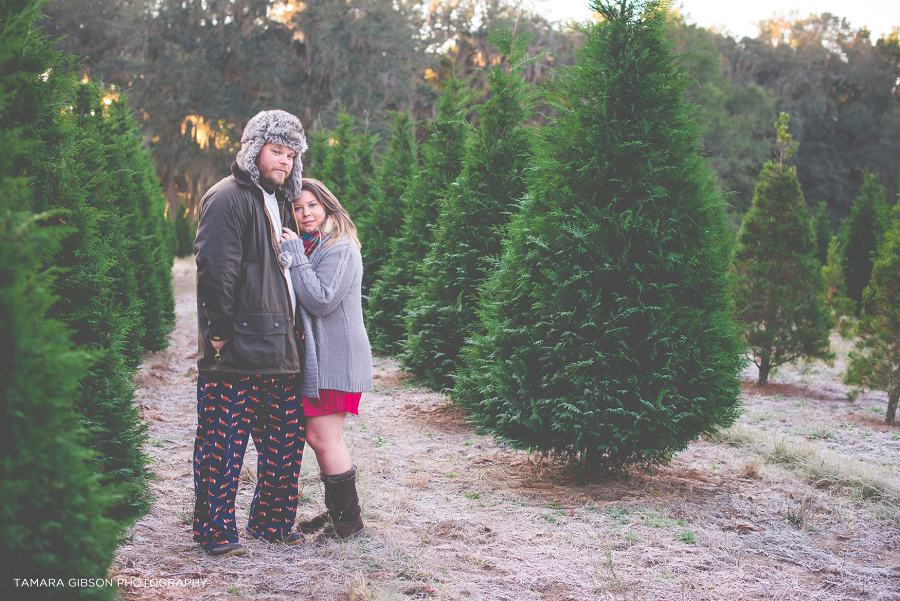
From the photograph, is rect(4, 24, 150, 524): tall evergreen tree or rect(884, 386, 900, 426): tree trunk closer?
rect(4, 24, 150, 524): tall evergreen tree

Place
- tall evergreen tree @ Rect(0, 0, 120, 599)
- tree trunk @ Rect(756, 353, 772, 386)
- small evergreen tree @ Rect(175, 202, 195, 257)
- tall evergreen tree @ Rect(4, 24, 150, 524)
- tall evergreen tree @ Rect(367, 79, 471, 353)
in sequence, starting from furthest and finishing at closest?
small evergreen tree @ Rect(175, 202, 195, 257) → tree trunk @ Rect(756, 353, 772, 386) → tall evergreen tree @ Rect(367, 79, 471, 353) → tall evergreen tree @ Rect(4, 24, 150, 524) → tall evergreen tree @ Rect(0, 0, 120, 599)

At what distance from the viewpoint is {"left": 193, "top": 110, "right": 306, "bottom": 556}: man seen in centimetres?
324

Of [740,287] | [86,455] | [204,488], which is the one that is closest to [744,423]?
[740,287]

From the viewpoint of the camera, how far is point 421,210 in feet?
29.8

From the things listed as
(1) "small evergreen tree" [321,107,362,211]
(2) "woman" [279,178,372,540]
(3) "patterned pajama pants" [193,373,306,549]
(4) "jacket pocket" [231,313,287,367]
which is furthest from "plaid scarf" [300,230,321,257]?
(1) "small evergreen tree" [321,107,362,211]

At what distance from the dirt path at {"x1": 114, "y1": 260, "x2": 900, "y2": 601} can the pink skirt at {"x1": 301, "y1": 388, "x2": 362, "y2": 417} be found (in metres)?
0.69

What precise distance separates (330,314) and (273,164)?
0.82 m

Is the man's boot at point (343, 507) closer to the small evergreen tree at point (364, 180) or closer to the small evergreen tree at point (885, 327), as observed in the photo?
the small evergreen tree at point (885, 327)

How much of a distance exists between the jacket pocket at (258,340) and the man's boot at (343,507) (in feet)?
2.52

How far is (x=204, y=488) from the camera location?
334 centimetres

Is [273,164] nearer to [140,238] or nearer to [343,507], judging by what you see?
[343,507]

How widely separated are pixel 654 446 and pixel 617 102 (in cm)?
230

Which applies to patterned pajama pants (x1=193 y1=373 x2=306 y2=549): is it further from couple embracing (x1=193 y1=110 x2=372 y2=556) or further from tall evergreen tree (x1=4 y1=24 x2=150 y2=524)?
tall evergreen tree (x1=4 y1=24 x2=150 y2=524)

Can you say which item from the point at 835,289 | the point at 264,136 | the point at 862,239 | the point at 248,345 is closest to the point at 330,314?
the point at 248,345
